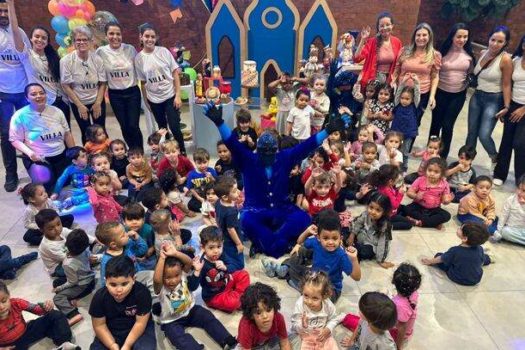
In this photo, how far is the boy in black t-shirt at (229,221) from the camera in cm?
340

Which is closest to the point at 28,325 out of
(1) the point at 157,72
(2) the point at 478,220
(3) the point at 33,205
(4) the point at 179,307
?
(4) the point at 179,307

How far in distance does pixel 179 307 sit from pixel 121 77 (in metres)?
2.94

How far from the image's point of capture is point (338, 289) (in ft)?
10.7

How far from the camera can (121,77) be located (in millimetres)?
4801

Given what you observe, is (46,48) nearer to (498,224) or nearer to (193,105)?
(193,105)

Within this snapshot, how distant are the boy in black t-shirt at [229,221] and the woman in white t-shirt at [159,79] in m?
2.04

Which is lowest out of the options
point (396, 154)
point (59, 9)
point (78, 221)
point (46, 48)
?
point (78, 221)

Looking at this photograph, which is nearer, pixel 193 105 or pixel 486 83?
pixel 486 83

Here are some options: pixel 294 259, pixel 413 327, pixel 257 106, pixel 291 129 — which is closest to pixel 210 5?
pixel 257 106

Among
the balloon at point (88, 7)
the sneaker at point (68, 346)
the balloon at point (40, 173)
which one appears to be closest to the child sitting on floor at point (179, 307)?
the sneaker at point (68, 346)

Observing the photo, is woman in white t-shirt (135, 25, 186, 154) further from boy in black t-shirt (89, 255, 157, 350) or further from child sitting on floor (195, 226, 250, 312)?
boy in black t-shirt (89, 255, 157, 350)

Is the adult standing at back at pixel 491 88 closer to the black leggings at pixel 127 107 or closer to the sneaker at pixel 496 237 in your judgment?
the sneaker at pixel 496 237

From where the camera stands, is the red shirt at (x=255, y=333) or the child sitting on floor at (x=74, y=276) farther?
the child sitting on floor at (x=74, y=276)

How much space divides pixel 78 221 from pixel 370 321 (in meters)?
3.13
